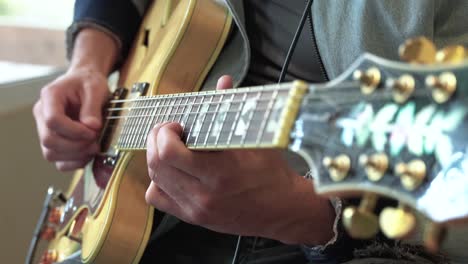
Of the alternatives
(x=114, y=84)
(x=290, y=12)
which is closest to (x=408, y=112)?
(x=290, y=12)

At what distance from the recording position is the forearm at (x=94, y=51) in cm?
106

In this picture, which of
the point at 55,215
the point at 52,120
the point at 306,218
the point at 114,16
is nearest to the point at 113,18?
the point at 114,16

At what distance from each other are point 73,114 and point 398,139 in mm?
680

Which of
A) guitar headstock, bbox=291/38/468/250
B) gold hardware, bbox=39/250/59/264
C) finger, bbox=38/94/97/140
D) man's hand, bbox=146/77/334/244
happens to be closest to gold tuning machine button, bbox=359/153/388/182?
guitar headstock, bbox=291/38/468/250

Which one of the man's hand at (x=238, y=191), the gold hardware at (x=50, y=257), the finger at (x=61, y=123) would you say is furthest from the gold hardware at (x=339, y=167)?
Answer: the gold hardware at (x=50, y=257)

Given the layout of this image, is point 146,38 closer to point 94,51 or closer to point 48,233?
point 94,51

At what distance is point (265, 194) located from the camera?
651 mm

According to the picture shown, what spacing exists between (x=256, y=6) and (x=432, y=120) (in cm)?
49

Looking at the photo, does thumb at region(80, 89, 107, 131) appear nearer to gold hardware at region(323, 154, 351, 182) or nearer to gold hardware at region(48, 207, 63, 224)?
gold hardware at region(48, 207, 63, 224)

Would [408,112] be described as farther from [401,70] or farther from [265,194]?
[265,194]

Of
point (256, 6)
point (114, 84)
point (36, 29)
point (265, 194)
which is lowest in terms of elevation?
point (36, 29)

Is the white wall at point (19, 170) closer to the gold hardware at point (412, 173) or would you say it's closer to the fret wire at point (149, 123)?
the fret wire at point (149, 123)

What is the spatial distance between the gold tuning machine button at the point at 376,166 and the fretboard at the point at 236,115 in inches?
2.8

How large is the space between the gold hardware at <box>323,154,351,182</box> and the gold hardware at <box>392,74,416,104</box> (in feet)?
0.19
